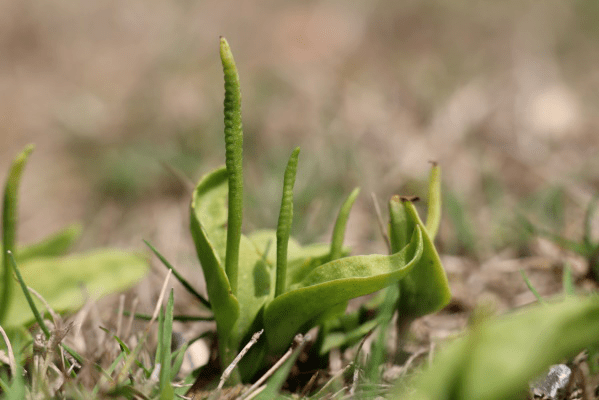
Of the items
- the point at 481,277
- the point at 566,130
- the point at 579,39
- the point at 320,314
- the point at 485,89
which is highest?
the point at 579,39

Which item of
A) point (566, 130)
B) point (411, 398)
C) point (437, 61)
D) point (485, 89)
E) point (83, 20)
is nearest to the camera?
point (411, 398)

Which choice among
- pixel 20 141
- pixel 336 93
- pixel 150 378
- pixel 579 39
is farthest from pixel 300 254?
pixel 579 39

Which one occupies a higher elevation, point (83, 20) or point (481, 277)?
point (83, 20)

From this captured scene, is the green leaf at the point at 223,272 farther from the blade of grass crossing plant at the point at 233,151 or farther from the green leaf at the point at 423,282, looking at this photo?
the green leaf at the point at 423,282

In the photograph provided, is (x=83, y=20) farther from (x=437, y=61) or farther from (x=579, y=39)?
(x=579, y=39)

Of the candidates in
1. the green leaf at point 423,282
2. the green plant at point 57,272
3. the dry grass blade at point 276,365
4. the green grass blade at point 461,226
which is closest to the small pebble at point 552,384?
the green leaf at point 423,282

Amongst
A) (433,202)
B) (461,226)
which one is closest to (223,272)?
(433,202)

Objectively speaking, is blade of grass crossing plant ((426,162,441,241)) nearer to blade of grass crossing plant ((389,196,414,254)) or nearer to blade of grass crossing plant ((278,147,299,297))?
blade of grass crossing plant ((389,196,414,254))

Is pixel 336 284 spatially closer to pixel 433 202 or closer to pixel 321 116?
pixel 433 202
